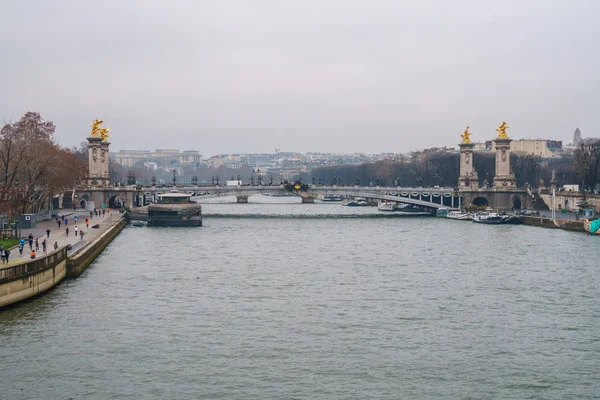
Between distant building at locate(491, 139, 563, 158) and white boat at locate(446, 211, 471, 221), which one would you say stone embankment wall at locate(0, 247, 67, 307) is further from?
distant building at locate(491, 139, 563, 158)

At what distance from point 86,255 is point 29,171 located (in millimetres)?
13153

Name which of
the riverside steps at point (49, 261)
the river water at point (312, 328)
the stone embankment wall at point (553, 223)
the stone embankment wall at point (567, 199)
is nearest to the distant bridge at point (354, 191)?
the stone embankment wall at point (567, 199)

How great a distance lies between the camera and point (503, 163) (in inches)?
3477

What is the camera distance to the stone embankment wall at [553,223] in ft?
216

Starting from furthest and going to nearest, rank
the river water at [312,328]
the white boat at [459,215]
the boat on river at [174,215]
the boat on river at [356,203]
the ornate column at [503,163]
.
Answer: the boat on river at [356,203] → the ornate column at [503,163] → the white boat at [459,215] → the boat on river at [174,215] → the river water at [312,328]

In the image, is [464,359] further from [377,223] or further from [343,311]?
[377,223]

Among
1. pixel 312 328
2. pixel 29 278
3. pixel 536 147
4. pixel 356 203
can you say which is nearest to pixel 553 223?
pixel 312 328

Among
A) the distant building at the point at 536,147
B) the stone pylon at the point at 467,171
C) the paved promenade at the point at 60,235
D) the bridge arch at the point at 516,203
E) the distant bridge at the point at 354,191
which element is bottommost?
the paved promenade at the point at 60,235

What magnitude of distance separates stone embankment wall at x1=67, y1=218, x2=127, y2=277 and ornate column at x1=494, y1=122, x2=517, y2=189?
43.3m

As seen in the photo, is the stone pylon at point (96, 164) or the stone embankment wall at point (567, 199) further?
the stone pylon at point (96, 164)

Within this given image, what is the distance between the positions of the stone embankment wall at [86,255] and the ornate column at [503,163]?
43294 mm

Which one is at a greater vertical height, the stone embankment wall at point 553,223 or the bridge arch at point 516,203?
the bridge arch at point 516,203

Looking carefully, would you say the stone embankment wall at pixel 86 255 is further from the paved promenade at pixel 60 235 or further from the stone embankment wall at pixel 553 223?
the stone embankment wall at pixel 553 223

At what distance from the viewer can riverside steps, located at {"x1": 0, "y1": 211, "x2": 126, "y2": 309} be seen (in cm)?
3141
